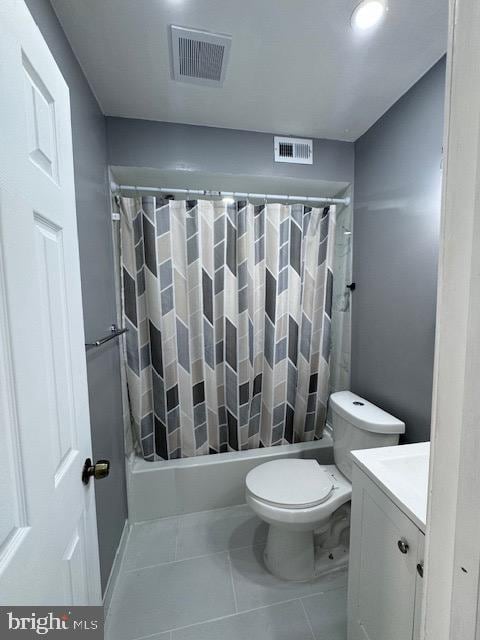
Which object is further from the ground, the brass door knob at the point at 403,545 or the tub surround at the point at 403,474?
the tub surround at the point at 403,474

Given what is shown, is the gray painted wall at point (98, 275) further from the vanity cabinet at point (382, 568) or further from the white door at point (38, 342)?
the vanity cabinet at point (382, 568)

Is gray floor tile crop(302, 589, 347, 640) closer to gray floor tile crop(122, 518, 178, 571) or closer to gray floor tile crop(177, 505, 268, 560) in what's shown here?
gray floor tile crop(177, 505, 268, 560)

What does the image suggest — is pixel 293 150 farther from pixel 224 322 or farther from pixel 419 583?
pixel 419 583

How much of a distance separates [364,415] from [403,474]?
1.54 ft

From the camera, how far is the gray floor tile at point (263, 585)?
1268 mm

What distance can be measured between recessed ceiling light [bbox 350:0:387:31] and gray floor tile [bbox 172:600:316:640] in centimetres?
234

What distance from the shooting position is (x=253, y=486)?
139 cm

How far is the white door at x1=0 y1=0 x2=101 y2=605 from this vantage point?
0.46 m

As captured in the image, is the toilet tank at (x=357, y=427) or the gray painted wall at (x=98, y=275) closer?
the gray painted wall at (x=98, y=275)

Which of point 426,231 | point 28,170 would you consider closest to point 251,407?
point 426,231

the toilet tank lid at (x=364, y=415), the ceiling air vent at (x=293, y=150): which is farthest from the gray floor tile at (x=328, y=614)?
the ceiling air vent at (x=293, y=150)

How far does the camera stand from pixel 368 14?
0.95 m

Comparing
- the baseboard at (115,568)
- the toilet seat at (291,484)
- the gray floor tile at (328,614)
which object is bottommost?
the gray floor tile at (328,614)

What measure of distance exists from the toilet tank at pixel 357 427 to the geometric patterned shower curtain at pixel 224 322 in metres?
0.38
